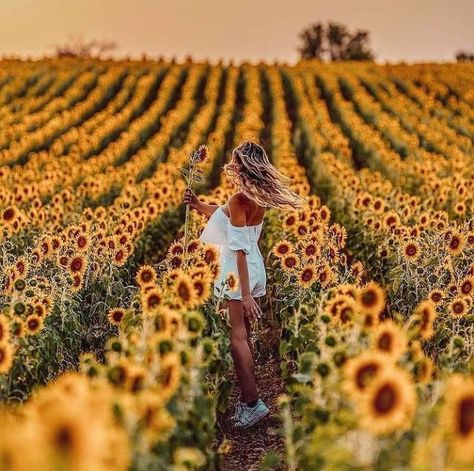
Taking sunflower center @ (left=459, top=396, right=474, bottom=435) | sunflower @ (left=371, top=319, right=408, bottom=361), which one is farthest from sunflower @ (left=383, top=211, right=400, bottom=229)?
sunflower center @ (left=459, top=396, right=474, bottom=435)

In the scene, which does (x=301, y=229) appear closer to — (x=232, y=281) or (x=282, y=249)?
(x=282, y=249)

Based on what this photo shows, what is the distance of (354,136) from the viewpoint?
22.9 m

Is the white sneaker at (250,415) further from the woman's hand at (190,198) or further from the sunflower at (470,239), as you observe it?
the sunflower at (470,239)

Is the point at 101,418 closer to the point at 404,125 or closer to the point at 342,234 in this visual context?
the point at 342,234

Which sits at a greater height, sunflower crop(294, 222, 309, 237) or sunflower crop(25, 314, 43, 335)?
sunflower crop(294, 222, 309, 237)

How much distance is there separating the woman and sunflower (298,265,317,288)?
0.87 ft

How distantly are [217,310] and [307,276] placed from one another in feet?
3.03

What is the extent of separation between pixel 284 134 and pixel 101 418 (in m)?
19.4

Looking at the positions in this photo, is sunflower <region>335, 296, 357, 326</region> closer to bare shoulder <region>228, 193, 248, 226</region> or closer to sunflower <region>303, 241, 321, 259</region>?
bare shoulder <region>228, 193, 248, 226</region>

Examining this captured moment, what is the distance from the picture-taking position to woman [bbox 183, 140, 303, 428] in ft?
19.3

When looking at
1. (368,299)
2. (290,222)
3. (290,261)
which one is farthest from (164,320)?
(290,222)

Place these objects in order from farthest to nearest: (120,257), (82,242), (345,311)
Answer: (82,242), (120,257), (345,311)

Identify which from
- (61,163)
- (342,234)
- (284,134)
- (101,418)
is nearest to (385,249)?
(342,234)

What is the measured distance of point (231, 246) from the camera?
597 cm
